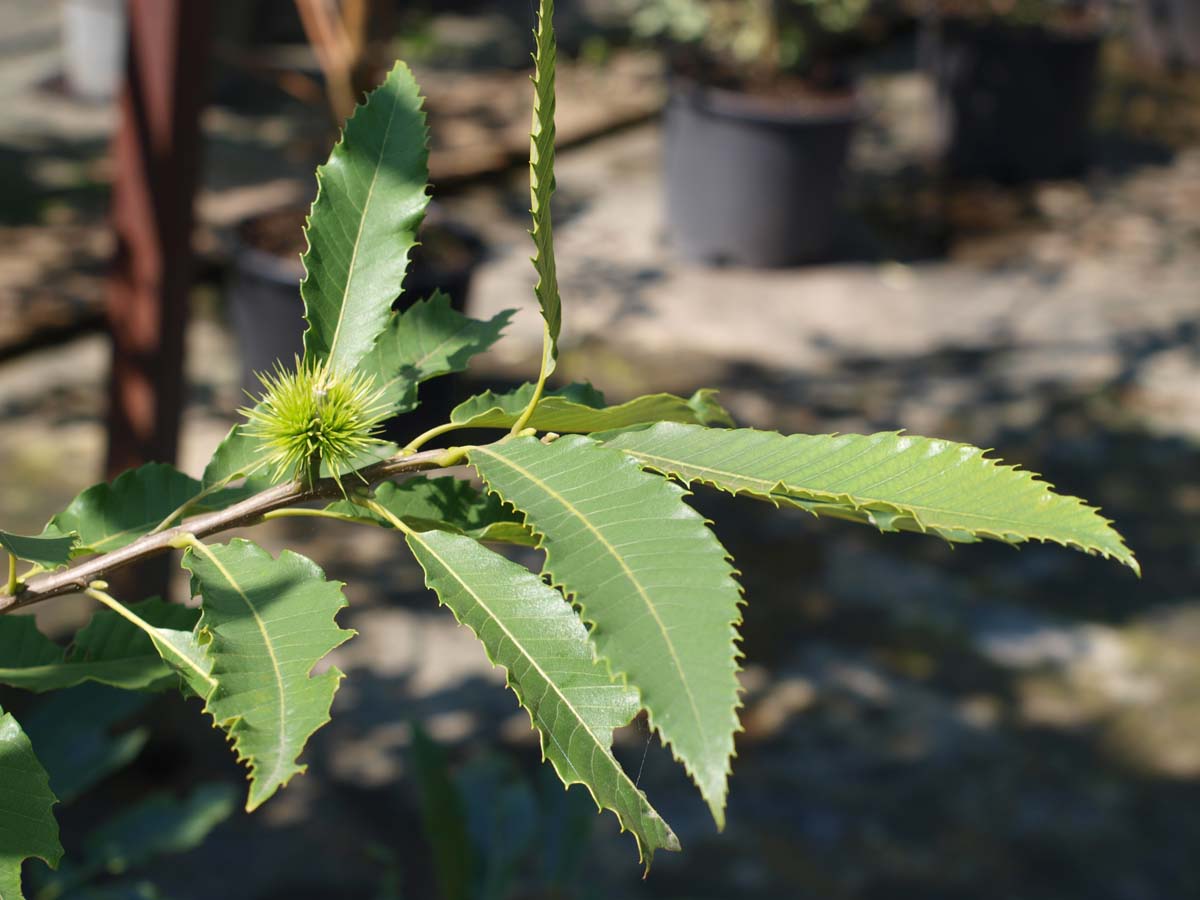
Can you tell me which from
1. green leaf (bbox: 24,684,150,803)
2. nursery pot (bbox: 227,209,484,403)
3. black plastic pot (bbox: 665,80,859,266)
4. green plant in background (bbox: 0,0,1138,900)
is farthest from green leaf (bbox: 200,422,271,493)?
black plastic pot (bbox: 665,80,859,266)

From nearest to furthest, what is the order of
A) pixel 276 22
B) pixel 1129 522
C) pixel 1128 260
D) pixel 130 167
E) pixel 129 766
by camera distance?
Answer: pixel 130 167, pixel 129 766, pixel 1129 522, pixel 1128 260, pixel 276 22

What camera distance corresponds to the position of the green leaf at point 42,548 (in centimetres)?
63

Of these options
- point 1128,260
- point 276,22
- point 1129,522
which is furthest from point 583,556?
point 276,22

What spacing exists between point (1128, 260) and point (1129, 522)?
2.11 meters

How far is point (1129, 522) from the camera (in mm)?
3701

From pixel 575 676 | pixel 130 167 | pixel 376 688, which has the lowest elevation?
pixel 376 688

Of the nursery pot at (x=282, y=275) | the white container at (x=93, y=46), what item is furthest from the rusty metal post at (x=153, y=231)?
the white container at (x=93, y=46)

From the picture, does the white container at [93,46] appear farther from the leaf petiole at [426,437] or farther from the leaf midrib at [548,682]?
the leaf midrib at [548,682]

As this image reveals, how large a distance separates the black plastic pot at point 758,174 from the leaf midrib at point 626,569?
466 centimetres

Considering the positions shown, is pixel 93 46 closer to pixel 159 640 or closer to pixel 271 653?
pixel 159 640

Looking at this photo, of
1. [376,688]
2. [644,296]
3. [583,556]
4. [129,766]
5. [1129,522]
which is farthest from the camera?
[644,296]

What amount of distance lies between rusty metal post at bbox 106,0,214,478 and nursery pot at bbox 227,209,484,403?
37.8 inches

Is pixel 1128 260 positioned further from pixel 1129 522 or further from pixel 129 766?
pixel 129 766

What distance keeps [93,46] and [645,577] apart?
6.34 meters
